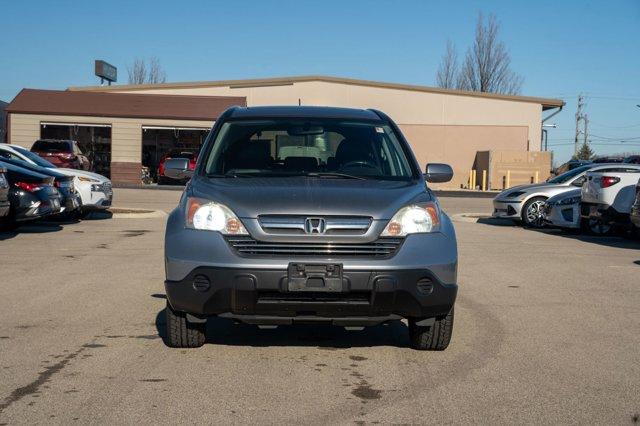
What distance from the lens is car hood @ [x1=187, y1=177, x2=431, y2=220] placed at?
539 cm

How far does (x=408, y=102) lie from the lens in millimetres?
44656

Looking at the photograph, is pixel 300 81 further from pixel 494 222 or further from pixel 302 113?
pixel 302 113

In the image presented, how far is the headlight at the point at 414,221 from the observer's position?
17.8 feet

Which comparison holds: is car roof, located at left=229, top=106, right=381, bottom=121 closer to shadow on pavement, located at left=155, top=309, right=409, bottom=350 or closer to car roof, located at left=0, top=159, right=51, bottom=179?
shadow on pavement, located at left=155, top=309, right=409, bottom=350

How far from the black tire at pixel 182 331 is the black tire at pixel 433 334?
5.09ft

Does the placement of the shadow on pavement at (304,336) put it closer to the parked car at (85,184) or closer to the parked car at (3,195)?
the parked car at (3,195)

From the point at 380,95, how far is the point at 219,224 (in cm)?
3983

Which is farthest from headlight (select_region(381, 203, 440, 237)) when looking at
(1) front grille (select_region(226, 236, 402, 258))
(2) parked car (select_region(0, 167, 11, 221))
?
(2) parked car (select_region(0, 167, 11, 221))

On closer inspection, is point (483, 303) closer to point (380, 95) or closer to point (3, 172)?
point (3, 172)

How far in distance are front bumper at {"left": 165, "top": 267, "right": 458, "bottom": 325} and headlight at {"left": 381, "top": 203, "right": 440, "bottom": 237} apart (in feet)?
0.98

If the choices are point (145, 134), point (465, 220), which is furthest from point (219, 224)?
point (145, 134)

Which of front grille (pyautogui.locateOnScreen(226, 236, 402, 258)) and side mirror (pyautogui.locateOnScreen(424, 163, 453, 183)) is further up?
side mirror (pyautogui.locateOnScreen(424, 163, 453, 183))

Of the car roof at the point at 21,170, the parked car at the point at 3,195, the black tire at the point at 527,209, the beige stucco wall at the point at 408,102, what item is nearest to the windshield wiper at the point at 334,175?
the parked car at the point at 3,195

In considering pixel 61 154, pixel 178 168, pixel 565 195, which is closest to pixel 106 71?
pixel 61 154
